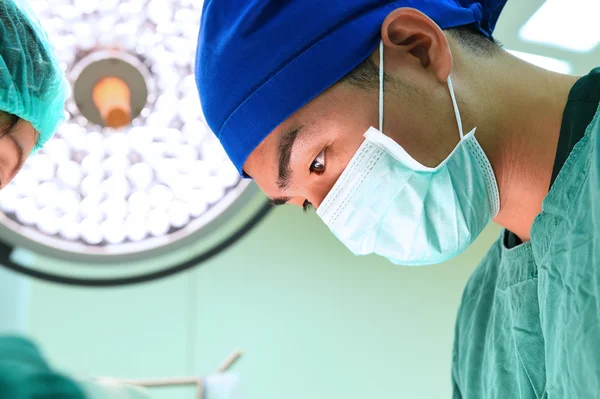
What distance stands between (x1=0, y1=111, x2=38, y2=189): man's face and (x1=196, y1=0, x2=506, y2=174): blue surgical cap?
0.26 m

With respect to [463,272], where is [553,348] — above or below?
below

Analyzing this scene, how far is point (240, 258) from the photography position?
256 cm

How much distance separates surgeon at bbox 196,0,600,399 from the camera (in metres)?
0.95

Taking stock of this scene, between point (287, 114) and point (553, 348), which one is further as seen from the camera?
point (287, 114)

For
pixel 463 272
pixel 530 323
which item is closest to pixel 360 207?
pixel 530 323

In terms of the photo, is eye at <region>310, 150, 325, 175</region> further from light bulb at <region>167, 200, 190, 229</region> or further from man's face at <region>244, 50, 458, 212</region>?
light bulb at <region>167, 200, 190, 229</region>

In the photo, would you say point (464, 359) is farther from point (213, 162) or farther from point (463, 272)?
point (463, 272)

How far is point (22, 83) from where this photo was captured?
853 mm

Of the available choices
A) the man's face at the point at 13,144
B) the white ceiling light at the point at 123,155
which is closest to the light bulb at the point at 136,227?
the white ceiling light at the point at 123,155

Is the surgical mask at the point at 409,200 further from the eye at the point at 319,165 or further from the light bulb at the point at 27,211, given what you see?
the light bulb at the point at 27,211

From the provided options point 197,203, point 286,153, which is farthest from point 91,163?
point 286,153

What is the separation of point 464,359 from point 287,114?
0.64 m

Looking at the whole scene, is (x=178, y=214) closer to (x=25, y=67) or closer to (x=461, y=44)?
A: (x=25, y=67)

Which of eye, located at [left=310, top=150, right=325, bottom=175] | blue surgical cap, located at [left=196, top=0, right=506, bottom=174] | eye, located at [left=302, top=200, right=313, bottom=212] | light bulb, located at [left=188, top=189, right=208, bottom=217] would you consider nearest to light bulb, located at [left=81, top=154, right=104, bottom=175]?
light bulb, located at [left=188, top=189, right=208, bottom=217]
